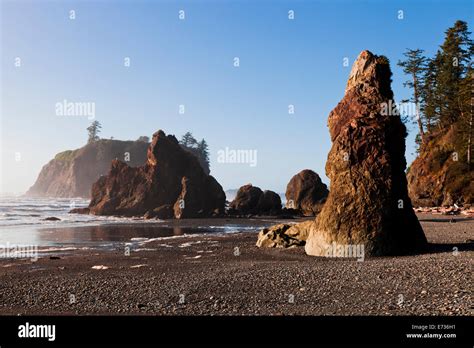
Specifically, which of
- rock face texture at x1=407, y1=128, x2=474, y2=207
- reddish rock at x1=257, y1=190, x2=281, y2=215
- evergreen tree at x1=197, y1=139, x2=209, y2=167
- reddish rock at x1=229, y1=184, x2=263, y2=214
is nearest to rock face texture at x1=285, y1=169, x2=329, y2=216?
reddish rock at x1=257, y1=190, x2=281, y2=215

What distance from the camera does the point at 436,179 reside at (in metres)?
55.1

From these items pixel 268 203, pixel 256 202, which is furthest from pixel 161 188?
pixel 268 203

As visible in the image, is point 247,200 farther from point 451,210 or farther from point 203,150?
point 203,150

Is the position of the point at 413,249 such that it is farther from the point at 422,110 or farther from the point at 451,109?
the point at 422,110

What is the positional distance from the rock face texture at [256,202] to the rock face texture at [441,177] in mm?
20528

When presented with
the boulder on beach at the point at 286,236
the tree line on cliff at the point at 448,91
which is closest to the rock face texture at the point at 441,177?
the tree line on cliff at the point at 448,91

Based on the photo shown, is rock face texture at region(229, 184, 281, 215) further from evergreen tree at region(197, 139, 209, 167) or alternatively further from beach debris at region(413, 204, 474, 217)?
evergreen tree at region(197, 139, 209, 167)

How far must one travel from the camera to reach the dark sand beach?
11.4m

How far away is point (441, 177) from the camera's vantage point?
5444 centimetres

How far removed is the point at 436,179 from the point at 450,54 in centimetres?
1911

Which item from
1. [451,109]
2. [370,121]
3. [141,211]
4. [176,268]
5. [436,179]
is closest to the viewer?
[176,268]

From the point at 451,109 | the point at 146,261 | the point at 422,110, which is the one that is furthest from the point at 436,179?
the point at 146,261

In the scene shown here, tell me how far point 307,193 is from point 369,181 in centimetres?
5106

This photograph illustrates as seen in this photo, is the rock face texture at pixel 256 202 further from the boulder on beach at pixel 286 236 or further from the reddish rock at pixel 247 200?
the boulder on beach at pixel 286 236
